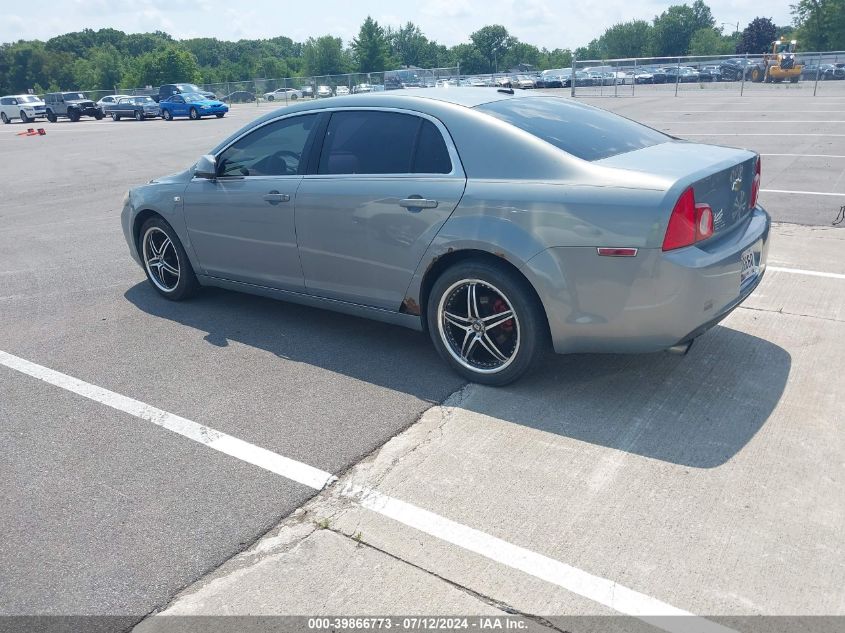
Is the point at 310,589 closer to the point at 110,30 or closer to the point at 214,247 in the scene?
the point at 214,247

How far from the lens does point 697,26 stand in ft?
400

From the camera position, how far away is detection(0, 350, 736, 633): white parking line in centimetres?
261

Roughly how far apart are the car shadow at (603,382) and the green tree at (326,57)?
94.5m

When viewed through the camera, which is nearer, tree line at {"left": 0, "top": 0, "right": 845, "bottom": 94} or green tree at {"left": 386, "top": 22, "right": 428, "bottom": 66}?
tree line at {"left": 0, "top": 0, "right": 845, "bottom": 94}

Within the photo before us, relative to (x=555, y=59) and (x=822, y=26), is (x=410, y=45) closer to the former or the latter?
(x=555, y=59)

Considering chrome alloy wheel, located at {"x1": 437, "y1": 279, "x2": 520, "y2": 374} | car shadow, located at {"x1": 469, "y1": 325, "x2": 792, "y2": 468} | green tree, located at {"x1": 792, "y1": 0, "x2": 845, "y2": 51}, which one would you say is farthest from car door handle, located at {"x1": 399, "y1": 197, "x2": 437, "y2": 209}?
green tree, located at {"x1": 792, "y1": 0, "x2": 845, "y2": 51}

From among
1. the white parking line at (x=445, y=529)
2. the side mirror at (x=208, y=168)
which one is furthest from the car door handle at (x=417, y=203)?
the side mirror at (x=208, y=168)

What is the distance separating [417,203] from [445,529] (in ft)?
6.64

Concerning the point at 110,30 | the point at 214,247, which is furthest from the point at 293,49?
the point at 214,247

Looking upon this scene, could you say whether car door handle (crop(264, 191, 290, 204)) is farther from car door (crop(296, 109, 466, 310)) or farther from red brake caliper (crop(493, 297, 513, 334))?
red brake caliper (crop(493, 297, 513, 334))

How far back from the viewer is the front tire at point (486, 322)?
13.5 feet

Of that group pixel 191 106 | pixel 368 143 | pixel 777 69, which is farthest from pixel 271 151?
pixel 777 69

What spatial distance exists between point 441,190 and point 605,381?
4.82 ft

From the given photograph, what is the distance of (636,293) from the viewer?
376cm
